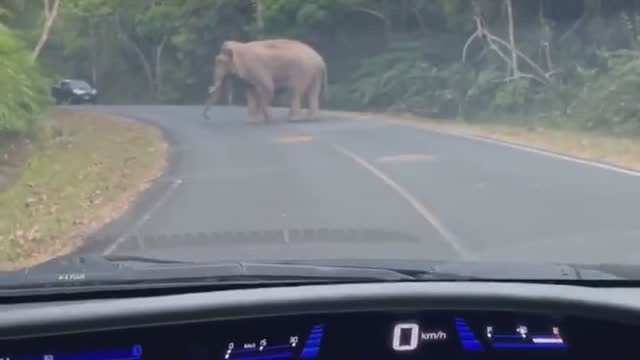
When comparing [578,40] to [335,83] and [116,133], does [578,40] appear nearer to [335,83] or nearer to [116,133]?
[335,83]

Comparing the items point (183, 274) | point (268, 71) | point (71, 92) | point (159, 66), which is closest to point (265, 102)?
point (268, 71)

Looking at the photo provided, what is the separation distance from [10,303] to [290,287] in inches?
34.6

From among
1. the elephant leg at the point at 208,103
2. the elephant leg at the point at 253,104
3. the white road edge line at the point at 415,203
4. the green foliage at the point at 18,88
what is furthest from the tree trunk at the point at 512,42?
the green foliage at the point at 18,88

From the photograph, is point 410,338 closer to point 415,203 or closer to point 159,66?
point 159,66

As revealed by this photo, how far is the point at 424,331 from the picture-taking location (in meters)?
3.95

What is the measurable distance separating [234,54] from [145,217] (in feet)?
4.40

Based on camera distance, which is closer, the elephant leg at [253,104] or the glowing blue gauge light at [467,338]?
the glowing blue gauge light at [467,338]

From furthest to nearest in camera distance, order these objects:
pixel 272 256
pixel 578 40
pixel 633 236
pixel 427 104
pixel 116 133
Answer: pixel 578 40 < pixel 427 104 < pixel 116 133 < pixel 633 236 < pixel 272 256

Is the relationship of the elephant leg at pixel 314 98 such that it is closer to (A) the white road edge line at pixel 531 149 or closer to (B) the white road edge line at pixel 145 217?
(A) the white road edge line at pixel 531 149

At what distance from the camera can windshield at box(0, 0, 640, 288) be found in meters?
7.54

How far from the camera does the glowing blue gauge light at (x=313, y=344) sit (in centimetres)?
391

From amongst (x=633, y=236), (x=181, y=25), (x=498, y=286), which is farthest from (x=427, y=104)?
(x=498, y=286)

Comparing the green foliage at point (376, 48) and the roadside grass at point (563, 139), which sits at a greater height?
the green foliage at point (376, 48)

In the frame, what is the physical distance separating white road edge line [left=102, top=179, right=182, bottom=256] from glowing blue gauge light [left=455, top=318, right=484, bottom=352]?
8.93ft
